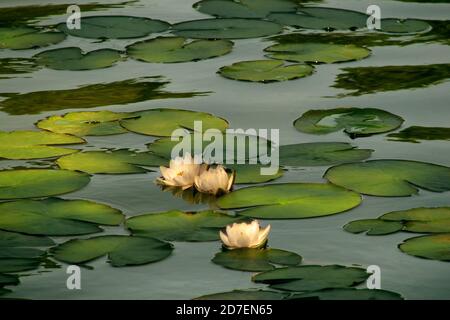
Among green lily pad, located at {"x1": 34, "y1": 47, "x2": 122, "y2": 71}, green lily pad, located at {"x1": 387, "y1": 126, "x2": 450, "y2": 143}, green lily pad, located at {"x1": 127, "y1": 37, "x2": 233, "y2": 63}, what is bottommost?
green lily pad, located at {"x1": 387, "y1": 126, "x2": 450, "y2": 143}

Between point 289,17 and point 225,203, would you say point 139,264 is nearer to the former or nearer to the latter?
point 225,203

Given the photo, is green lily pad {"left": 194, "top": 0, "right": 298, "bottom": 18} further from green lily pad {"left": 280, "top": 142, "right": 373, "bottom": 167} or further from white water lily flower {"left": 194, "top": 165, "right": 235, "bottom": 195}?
white water lily flower {"left": 194, "top": 165, "right": 235, "bottom": 195}

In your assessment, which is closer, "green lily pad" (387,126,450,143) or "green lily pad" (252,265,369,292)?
"green lily pad" (252,265,369,292)

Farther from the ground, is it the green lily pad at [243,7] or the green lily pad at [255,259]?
the green lily pad at [243,7]

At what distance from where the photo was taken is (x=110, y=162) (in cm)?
406

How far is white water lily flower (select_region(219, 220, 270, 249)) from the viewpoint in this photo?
327cm

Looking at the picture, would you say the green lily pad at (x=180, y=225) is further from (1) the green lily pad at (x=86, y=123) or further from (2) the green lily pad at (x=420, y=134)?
(2) the green lily pad at (x=420, y=134)

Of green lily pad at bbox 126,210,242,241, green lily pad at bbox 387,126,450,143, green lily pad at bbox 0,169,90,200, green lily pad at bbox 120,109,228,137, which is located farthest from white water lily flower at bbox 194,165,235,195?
green lily pad at bbox 387,126,450,143

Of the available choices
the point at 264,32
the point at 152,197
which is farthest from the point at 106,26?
the point at 152,197

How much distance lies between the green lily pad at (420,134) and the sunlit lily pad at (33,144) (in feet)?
3.90

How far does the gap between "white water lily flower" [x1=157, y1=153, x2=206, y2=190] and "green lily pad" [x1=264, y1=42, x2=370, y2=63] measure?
1.58m

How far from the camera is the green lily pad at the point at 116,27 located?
5746 millimetres

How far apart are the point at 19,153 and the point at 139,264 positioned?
3.66 ft

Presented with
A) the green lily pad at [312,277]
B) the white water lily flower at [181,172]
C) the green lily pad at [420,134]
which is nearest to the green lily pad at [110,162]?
the white water lily flower at [181,172]
